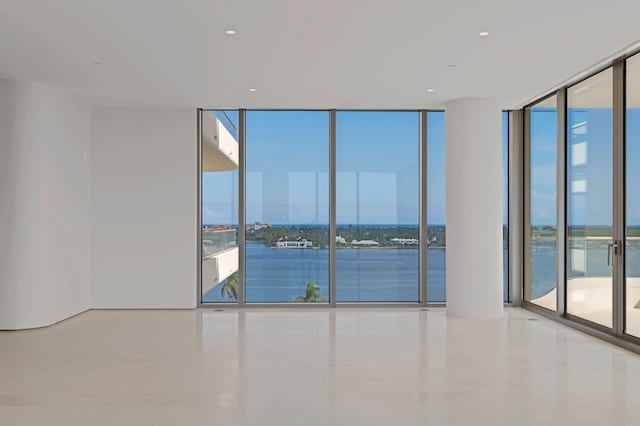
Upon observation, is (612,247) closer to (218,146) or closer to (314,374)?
(314,374)

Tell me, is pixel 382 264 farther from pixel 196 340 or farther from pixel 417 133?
pixel 196 340

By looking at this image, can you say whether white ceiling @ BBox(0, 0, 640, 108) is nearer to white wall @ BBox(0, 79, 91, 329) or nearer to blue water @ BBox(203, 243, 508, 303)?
white wall @ BBox(0, 79, 91, 329)

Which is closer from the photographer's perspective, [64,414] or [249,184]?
[64,414]

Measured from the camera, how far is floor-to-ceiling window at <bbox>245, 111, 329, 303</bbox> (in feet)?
26.8

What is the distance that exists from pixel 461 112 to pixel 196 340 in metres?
4.59

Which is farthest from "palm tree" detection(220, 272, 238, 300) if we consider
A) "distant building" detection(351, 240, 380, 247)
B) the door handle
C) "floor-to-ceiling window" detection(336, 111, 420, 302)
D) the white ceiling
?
the door handle

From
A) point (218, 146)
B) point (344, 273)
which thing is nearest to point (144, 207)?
point (218, 146)

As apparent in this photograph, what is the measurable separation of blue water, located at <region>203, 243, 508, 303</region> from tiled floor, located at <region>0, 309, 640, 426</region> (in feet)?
4.08

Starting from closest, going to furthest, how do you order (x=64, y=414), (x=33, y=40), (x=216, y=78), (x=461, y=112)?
(x=64, y=414) → (x=33, y=40) → (x=216, y=78) → (x=461, y=112)

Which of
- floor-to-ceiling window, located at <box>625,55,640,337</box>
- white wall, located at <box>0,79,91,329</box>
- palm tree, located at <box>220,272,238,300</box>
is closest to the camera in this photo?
floor-to-ceiling window, located at <box>625,55,640,337</box>

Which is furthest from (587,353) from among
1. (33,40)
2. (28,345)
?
(33,40)

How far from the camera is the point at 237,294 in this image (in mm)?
8062

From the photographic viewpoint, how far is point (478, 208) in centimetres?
719

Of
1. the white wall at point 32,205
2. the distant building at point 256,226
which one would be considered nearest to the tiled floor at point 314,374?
the white wall at point 32,205
